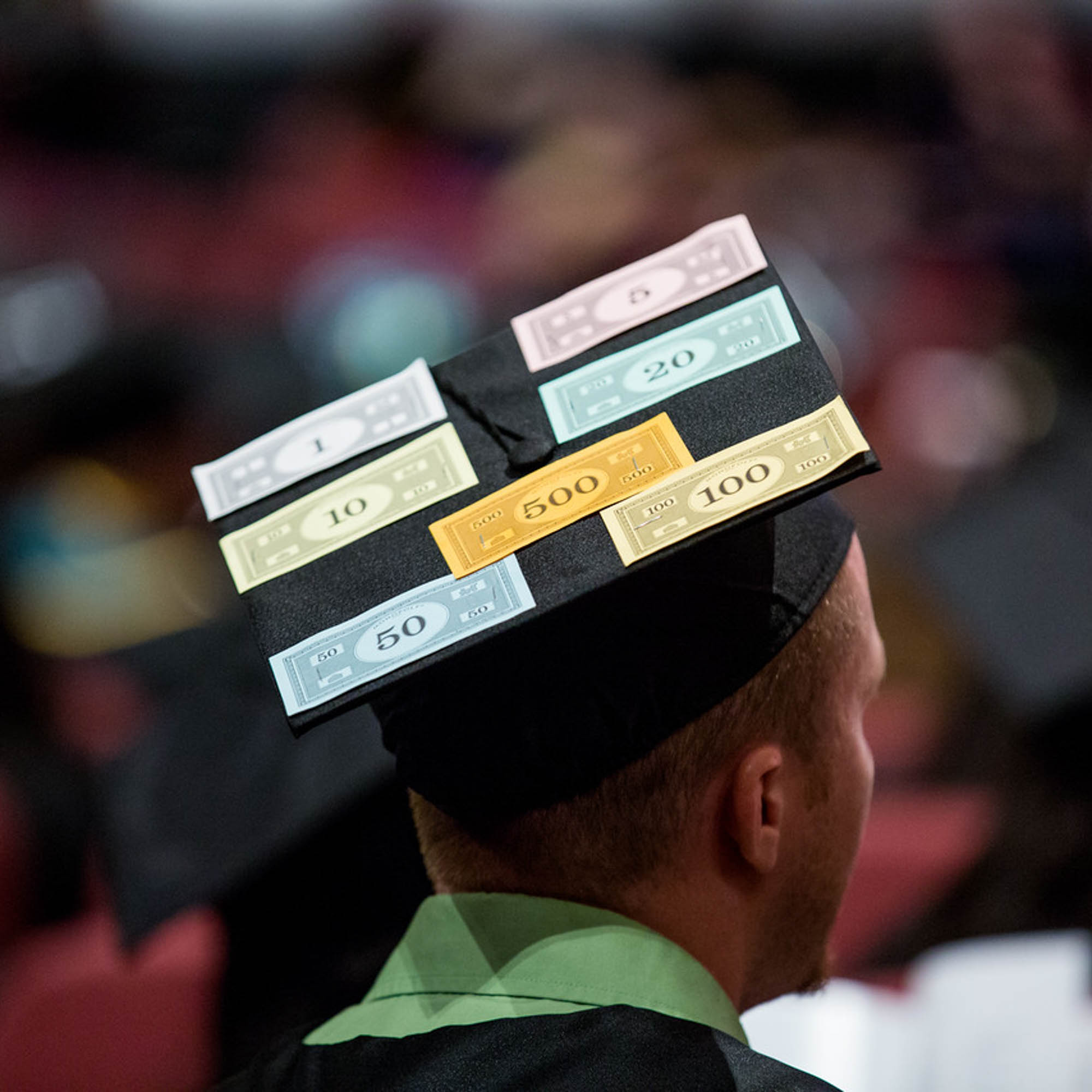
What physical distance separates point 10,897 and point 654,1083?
1.35 metres

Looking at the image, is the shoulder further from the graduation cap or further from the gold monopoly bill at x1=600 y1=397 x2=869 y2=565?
the gold monopoly bill at x1=600 y1=397 x2=869 y2=565

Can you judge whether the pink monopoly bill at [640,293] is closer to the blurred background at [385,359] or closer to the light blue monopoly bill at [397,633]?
the light blue monopoly bill at [397,633]

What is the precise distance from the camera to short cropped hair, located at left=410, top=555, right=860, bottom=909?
0.88 metres

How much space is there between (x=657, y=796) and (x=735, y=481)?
25 cm

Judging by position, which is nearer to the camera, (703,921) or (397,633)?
(397,633)

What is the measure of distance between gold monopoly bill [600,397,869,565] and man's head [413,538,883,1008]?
0.15 metres

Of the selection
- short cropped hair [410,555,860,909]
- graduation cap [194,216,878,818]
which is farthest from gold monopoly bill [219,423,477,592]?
short cropped hair [410,555,860,909]

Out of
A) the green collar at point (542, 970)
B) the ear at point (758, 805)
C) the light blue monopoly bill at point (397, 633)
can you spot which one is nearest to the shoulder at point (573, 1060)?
the green collar at point (542, 970)

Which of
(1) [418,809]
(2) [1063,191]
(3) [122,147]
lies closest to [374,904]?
(1) [418,809]

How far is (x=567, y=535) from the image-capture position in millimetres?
822

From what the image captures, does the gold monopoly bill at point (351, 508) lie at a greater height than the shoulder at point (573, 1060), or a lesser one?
greater

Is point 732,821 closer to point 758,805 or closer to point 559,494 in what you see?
point 758,805

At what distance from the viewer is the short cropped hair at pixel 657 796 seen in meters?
0.88

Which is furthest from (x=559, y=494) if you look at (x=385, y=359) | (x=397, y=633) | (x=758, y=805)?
(x=385, y=359)
